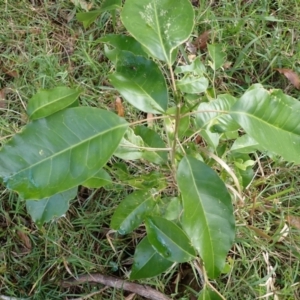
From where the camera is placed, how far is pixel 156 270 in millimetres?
1188

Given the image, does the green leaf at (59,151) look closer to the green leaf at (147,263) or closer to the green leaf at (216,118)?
the green leaf at (216,118)

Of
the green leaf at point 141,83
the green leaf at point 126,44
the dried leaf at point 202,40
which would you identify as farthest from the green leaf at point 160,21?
the dried leaf at point 202,40

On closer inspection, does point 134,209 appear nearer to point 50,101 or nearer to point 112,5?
point 50,101

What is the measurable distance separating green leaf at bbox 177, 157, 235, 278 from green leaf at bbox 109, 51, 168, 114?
170mm

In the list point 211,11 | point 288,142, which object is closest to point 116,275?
point 288,142

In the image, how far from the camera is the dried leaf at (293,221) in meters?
1.56

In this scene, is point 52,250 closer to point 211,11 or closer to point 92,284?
point 92,284

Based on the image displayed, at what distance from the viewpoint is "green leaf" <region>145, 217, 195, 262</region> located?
1084 mm

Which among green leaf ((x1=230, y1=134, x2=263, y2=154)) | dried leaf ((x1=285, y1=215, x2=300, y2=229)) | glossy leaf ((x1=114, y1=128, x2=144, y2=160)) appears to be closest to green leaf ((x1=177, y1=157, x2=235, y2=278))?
glossy leaf ((x1=114, y1=128, x2=144, y2=160))

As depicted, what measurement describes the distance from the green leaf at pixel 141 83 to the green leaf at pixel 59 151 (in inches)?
2.7

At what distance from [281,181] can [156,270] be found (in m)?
0.67

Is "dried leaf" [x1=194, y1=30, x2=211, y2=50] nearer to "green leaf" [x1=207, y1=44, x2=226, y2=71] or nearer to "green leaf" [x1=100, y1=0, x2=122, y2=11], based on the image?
"green leaf" [x1=207, y1=44, x2=226, y2=71]

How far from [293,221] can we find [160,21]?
0.99 metres

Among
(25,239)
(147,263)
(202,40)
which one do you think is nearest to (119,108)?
(202,40)
